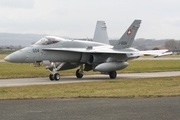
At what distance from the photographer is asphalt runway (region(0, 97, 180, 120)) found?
31.6 ft

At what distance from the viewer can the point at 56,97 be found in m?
14.0

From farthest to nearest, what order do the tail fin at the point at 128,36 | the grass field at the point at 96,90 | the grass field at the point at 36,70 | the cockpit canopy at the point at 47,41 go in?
1. the grass field at the point at 36,70
2. the tail fin at the point at 128,36
3. the cockpit canopy at the point at 47,41
4. the grass field at the point at 96,90

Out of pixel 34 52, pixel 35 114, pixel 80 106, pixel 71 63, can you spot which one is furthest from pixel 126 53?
pixel 35 114

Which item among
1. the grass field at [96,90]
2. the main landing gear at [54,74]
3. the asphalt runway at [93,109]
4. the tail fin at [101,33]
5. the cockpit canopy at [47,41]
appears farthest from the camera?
the tail fin at [101,33]

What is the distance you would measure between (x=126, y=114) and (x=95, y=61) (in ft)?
52.5

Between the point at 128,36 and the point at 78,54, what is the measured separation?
12.7ft

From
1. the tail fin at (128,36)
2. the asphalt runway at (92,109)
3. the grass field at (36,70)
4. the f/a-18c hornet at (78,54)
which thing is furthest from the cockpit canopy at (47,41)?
the asphalt runway at (92,109)

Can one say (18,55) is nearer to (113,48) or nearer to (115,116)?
(113,48)

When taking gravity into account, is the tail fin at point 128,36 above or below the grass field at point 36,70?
above

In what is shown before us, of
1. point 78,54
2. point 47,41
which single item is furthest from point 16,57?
point 78,54

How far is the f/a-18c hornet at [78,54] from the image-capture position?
2380cm

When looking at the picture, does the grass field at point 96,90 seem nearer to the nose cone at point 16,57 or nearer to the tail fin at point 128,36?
the nose cone at point 16,57

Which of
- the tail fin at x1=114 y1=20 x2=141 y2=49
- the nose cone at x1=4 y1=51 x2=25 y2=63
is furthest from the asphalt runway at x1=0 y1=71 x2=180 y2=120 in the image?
the tail fin at x1=114 y1=20 x2=141 y2=49

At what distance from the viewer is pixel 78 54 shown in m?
25.7
